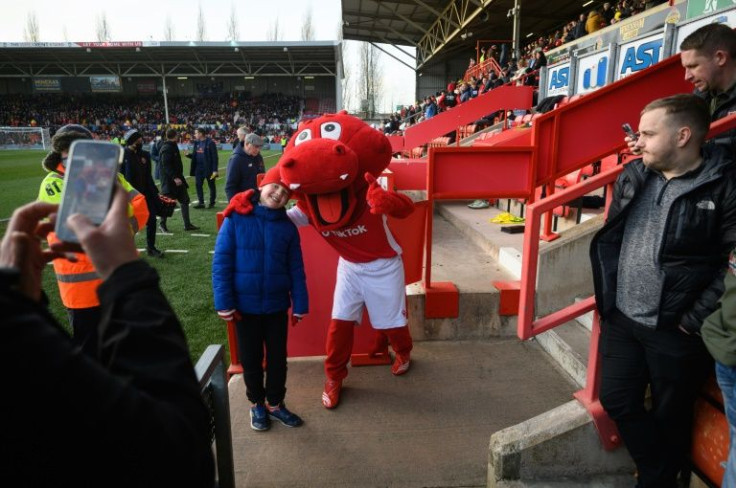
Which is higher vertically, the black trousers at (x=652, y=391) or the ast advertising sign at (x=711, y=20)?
the ast advertising sign at (x=711, y=20)

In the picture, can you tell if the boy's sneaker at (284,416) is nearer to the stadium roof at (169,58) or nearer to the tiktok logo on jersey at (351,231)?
the tiktok logo on jersey at (351,231)

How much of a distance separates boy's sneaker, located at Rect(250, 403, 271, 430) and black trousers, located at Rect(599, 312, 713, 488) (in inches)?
75.5

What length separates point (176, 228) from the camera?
8.48m

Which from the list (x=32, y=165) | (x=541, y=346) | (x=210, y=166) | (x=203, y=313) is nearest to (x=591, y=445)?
(x=541, y=346)

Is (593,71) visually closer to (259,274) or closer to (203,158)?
(259,274)

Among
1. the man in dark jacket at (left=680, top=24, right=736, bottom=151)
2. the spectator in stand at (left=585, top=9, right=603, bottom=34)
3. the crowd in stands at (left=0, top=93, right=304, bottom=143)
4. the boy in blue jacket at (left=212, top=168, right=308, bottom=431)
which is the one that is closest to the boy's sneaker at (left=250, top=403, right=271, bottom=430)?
the boy in blue jacket at (left=212, top=168, right=308, bottom=431)

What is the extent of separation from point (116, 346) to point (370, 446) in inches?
87.2

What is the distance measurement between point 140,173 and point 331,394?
463 cm

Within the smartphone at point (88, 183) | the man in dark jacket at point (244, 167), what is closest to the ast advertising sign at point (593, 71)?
the man in dark jacket at point (244, 167)

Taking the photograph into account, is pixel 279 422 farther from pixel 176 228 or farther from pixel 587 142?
pixel 176 228

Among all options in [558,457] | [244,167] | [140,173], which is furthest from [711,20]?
[140,173]

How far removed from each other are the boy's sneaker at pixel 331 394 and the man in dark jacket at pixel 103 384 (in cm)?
231

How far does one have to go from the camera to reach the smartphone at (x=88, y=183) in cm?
90

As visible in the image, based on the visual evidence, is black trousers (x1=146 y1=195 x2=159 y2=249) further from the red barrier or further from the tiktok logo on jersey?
the red barrier
